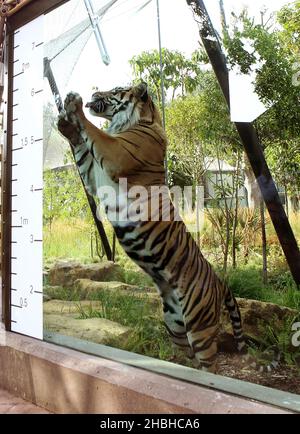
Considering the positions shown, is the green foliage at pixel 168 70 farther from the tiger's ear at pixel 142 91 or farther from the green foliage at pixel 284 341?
the green foliage at pixel 284 341

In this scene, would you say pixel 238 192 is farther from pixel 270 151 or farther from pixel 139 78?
pixel 139 78

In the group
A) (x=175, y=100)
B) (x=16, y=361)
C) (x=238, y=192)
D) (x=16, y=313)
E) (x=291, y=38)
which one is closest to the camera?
(x=291, y=38)

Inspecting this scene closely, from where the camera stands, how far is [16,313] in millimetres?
3465

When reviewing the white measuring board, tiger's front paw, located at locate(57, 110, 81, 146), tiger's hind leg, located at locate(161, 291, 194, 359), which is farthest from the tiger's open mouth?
tiger's hind leg, located at locate(161, 291, 194, 359)

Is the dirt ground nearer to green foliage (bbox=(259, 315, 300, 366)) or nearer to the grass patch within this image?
green foliage (bbox=(259, 315, 300, 366))

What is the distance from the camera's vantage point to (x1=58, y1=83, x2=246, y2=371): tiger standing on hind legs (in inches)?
94.7

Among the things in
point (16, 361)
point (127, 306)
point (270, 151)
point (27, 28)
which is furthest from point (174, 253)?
point (27, 28)

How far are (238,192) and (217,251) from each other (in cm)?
30

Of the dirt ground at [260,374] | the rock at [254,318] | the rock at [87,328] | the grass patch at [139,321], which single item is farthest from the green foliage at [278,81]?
the rock at [87,328]

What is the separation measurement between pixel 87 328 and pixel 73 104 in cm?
133

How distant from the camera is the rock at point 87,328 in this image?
2.79 metres

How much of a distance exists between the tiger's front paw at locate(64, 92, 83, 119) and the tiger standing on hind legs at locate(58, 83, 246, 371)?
0.11m

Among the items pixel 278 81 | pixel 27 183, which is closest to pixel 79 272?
pixel 27 183

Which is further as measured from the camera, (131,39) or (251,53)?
(131,39)
